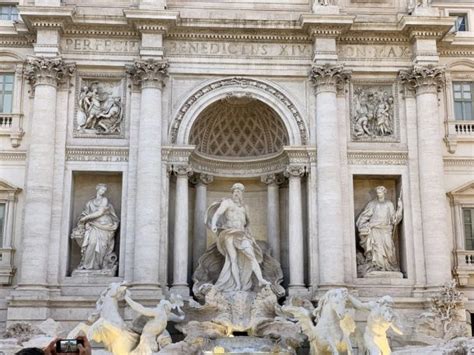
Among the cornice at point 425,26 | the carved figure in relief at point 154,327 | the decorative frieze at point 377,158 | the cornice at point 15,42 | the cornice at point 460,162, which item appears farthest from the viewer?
the cornice at point 460,162

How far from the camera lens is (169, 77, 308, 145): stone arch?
2323cm

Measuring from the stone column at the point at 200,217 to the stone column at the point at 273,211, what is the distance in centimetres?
218

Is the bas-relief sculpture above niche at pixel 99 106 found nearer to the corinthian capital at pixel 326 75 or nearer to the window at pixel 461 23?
the corinthian capital at pixel 326 75

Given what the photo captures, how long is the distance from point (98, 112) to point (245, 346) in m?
9.39

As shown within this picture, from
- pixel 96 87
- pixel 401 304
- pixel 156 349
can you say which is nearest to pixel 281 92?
pixel 96 87

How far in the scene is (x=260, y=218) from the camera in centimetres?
2502

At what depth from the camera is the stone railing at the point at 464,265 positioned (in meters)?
23.3

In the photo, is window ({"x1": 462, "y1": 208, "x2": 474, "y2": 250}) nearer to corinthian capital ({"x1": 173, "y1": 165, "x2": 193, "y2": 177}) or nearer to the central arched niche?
the central arched niche

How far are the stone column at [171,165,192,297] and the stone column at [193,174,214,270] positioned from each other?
1.09m

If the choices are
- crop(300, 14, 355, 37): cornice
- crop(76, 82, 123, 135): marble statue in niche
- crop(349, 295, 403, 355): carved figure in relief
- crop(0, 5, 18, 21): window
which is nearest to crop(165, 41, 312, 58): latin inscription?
crop(300, 14, 355, 37): cornice

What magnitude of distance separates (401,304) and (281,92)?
811 cm

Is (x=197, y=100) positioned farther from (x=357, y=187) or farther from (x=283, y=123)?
(x=357, y=187)

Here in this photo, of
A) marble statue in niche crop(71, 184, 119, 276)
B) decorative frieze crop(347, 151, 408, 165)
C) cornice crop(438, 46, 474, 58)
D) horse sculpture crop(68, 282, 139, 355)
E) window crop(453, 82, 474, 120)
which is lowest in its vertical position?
horse sculpture crop(68, 282, 139, 355)

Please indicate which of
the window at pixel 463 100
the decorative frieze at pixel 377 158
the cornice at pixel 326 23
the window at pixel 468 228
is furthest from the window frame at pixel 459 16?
the window at pixel 468 228
